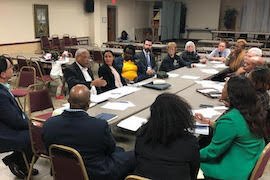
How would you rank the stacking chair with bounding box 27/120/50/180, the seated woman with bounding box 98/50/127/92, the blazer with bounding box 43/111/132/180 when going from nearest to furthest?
the blazer with bounding box 43/111/132/180
the stacking chair with bounding box 27/120/50/180
the seated woman with bounding box 98/50/127/92

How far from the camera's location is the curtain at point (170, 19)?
581 inches

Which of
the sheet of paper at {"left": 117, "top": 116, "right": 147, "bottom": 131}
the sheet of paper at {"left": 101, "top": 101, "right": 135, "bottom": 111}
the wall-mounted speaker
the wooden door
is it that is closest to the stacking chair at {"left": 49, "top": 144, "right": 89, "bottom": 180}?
the sheet of paper at {"left": 117, "top": 116, "right": 147, "bottom": 131}

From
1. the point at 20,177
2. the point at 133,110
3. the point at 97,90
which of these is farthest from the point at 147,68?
the point at 20,177

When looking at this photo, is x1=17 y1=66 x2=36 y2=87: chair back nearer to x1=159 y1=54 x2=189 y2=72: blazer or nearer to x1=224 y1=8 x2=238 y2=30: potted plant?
x1=159 y1=54 x2=189 y2=72: blazer

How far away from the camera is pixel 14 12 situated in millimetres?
9367

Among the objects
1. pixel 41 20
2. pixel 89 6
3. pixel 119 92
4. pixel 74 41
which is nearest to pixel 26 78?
pixel 119 92

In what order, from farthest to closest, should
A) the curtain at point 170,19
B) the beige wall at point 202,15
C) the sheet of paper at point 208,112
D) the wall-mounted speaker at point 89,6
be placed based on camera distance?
1. the beige wall at point 202,15
2. the curtain at point 170,19
3. the wall-mounted speaker at point 89,6
4. the sheet of paper at point 208,112

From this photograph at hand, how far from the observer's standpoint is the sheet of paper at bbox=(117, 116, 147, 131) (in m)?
2.63

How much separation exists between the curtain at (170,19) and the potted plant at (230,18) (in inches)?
94.6

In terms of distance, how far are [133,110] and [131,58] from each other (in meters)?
2.45

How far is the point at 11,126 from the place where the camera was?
2.81 m

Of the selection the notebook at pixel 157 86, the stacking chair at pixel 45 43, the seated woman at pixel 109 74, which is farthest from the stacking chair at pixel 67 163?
the stacking chair at pixel 45 43

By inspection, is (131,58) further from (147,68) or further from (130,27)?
(130,27)

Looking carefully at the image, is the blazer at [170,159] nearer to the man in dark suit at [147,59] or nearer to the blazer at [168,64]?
the man in dark suit at [147,59]
